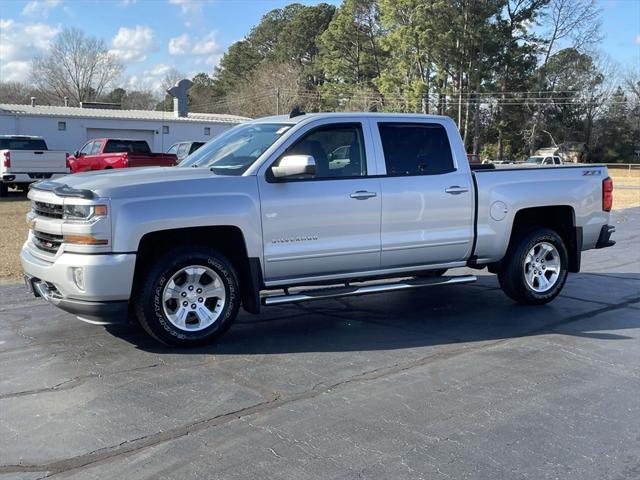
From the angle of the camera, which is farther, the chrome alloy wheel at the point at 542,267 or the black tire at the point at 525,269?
the chrome alloy wheel at the point at 542,267

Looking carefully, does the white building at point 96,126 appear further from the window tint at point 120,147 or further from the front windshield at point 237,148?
the front windshield at point 237,148

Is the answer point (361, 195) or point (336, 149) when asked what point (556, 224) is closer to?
point (361, 195)

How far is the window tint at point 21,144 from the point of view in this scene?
23.2 metres

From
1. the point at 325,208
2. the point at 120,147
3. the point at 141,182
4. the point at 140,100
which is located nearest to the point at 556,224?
the point at 325,208

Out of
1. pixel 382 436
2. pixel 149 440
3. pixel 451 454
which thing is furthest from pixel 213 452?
pixel 451 454

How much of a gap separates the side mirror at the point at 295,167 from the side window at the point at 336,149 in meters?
0.35

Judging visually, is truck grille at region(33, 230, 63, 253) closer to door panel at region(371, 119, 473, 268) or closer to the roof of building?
door panel at region(371, 119, 473, 268)

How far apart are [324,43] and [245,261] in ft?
205

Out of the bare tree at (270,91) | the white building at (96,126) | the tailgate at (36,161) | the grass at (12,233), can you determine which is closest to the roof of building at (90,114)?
the white building at (96,126)

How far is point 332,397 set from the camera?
4.72m

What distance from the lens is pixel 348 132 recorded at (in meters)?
6.52

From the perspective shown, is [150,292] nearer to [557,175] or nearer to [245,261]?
[245,261]

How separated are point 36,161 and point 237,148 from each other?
55.2 feet

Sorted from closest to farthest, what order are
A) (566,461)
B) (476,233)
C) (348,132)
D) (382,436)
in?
(566,461) → (382,436) → (348,132) → (476,233)
